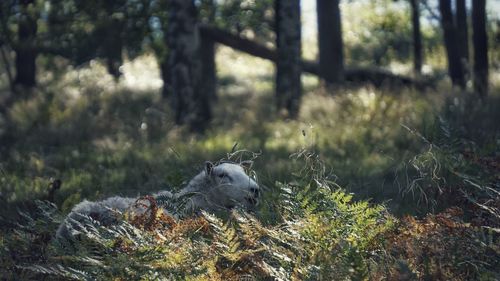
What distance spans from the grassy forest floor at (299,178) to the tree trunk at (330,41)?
214 centimetres

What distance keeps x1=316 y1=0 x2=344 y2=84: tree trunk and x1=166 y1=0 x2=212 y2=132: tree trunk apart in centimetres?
588

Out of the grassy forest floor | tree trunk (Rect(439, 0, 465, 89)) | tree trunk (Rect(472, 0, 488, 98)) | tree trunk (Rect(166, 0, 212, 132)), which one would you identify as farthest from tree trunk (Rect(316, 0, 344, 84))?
tree trunk (Rect(166, 0, 212, 132))

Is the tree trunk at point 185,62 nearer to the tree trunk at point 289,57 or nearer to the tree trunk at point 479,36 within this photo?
the tree trunk at point 289,57

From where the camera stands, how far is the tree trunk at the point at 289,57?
17141mm

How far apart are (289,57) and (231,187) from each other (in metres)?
10.0

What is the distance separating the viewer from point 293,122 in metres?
15.7

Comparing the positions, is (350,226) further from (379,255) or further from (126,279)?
(126,279)

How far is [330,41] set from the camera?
20.9m

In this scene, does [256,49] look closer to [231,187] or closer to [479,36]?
[479,36]

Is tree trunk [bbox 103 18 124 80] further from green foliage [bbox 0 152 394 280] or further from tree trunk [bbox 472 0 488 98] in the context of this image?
green foliage [bbox 0 152 394 280]

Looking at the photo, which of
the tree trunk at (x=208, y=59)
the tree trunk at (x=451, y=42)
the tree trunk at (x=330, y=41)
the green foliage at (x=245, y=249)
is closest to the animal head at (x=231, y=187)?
the green foliage at (x=245, y=249)

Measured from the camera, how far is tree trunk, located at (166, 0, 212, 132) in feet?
51.1

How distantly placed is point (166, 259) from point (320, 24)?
16.2 metres

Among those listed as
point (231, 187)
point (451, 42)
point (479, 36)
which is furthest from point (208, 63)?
point (231, 187)
